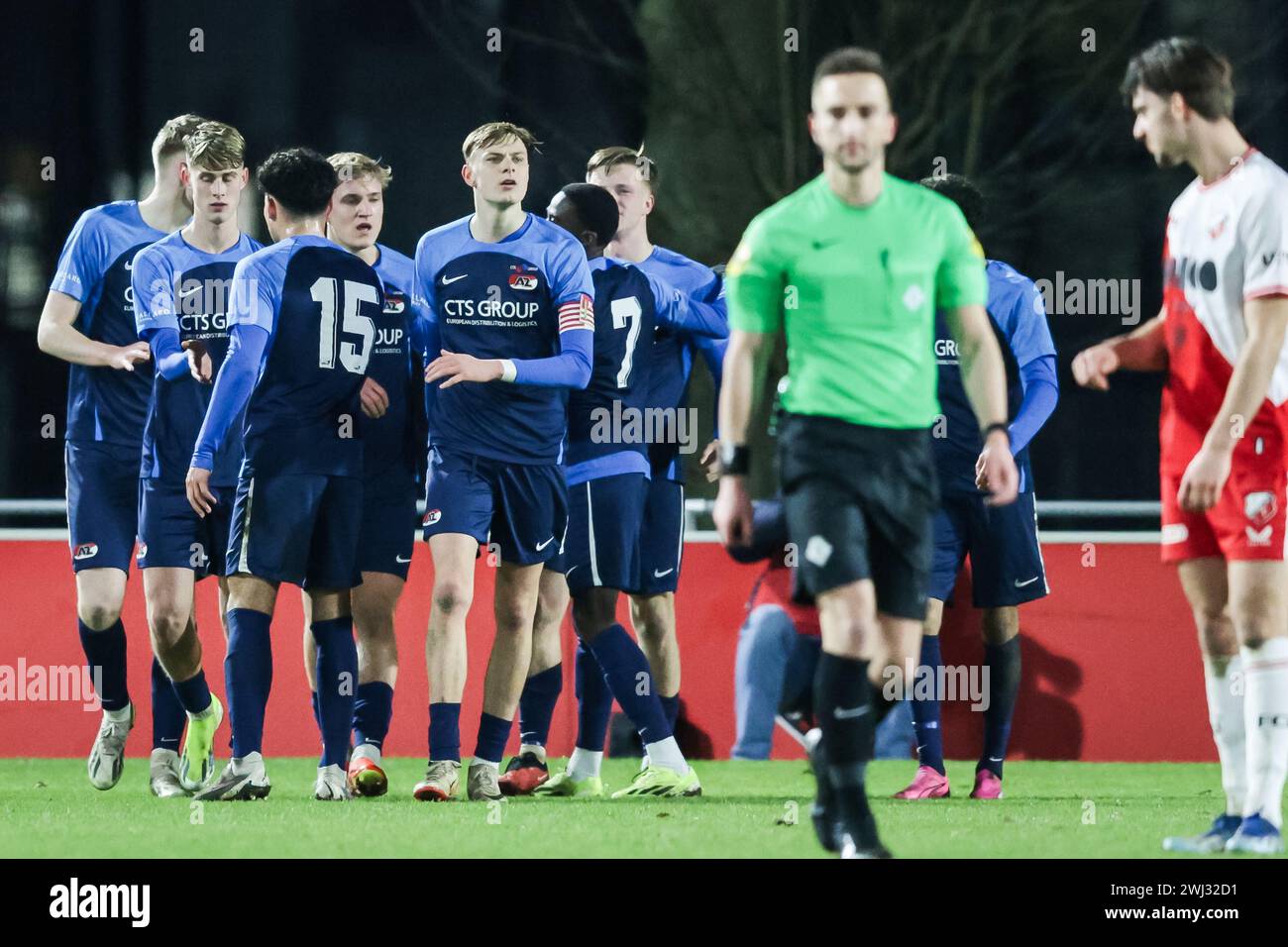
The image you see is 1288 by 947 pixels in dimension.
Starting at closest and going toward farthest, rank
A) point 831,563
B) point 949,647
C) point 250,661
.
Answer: point 831,563
point 250,661
point 949,647

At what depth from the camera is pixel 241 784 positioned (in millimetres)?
8195

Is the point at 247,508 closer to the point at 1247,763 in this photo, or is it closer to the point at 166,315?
the point at 166,315

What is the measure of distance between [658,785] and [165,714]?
84.7 inches

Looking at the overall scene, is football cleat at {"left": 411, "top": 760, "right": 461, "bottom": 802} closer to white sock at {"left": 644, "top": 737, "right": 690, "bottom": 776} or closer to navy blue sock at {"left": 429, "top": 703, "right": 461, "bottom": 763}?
navy blue sock at {"left": 429, "top": 703, "right": 461, "bottom": 763}

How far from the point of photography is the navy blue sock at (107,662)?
920 centimetres

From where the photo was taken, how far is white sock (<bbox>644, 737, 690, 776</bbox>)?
28.5ft

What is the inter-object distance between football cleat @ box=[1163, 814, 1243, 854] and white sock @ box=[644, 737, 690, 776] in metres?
2.57

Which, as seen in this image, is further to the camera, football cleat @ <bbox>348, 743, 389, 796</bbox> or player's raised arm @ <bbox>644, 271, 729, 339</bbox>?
player's raised arm @ <bbox>644, 271, 729, 339</bbox>

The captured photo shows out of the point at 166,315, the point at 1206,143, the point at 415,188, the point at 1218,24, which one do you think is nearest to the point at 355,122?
the point at 415,188

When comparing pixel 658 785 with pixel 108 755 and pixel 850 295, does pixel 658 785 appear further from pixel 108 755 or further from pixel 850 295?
pixel 850 295

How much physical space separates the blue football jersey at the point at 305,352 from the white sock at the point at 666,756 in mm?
1589

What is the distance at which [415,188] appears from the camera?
15.5m

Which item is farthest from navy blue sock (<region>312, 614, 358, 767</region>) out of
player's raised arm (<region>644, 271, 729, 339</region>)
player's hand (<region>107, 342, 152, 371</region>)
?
player's raised arm (<region>644, 271, 729, 339</region>)

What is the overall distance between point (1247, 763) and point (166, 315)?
4.60 m
